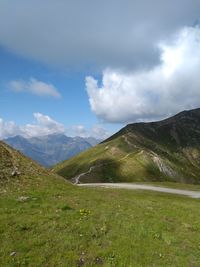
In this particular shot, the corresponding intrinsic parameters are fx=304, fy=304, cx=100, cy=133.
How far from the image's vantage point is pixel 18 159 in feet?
127

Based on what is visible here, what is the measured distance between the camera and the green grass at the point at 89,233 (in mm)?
17031

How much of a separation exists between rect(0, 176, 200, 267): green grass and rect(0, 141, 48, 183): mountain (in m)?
Answer: 4.17

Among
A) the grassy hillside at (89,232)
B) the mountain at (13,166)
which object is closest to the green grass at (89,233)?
the grassy hillside at (89,232)

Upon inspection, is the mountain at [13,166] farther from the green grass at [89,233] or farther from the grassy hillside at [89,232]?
the green grass at [89,233]

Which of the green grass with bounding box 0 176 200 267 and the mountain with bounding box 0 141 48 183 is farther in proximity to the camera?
the mountain with bounding box 0 141 48 183

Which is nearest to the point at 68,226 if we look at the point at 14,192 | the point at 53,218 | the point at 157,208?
the point at 53,218

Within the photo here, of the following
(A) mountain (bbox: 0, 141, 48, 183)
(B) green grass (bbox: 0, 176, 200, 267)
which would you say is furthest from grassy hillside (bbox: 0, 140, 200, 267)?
(A) mountain (bbox: 0, 141, 48, 183)

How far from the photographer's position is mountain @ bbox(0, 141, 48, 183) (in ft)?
107

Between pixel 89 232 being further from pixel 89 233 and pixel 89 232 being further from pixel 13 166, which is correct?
pixel 13 166

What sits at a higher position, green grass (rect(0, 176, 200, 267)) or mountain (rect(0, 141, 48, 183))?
mountain (rect(0, 141, 48, 183))

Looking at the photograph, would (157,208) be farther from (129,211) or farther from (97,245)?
(97,245)

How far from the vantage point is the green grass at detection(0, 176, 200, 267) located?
1703 cm

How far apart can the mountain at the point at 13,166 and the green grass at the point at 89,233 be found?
13.7 ft

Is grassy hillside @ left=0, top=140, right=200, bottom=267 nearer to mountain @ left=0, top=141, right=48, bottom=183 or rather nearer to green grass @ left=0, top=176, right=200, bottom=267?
green grass @ left=0, top=176, right=200, bottom=267
